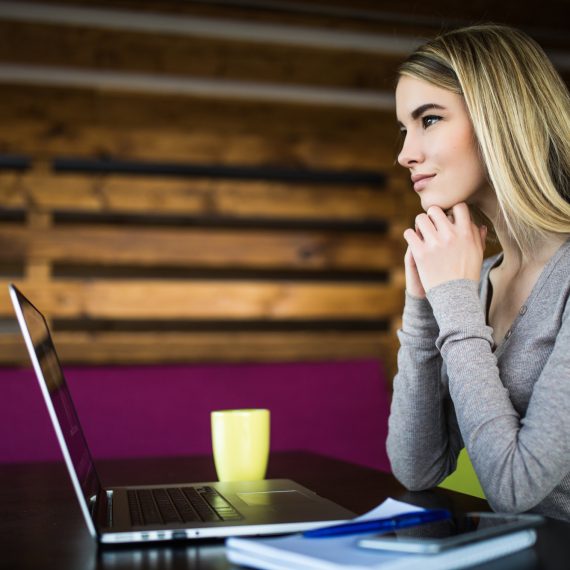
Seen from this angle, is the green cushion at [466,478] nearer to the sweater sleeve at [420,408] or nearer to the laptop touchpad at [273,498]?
the sweater sleeve at [420,408]

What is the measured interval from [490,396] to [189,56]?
6.00 ft

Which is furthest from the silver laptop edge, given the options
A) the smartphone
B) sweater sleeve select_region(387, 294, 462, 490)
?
sweater sleeve select_region(387, 294, 462, 490)

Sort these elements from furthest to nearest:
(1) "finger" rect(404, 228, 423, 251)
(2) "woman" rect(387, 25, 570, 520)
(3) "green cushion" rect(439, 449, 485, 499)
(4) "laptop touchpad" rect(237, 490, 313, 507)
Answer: (3) "green cushion" rect(439, 449, 485, 499) → (1) "finger" rect(404, 228, 423, 251) → (2) "woman" rect(387, 25, 570, 520) → (4) "laptop touchpad" rect(237, 490, 313, 507)

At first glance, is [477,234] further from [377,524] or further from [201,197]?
[201,197]

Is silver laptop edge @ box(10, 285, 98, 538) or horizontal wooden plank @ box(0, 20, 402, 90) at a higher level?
horizontal wooden plank @ box(0, 20, 402, 90)

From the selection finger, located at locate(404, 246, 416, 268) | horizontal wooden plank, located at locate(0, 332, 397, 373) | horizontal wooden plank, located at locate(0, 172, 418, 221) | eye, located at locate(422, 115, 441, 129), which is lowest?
finger, located at locate(404, 246, 416, 268)

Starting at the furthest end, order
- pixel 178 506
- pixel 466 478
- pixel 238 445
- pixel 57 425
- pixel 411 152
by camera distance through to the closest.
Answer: pixel 466 478 → pixel 411 152 → pixel 238 445 → pixel 178 506 → pixel 57 425

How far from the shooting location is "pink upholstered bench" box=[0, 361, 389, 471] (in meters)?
2.00

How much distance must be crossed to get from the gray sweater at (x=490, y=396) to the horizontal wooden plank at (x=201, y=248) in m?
1.25

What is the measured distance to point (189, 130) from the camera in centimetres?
246

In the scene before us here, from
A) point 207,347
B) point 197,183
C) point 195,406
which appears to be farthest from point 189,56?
point 195,406

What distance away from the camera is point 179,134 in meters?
2.46

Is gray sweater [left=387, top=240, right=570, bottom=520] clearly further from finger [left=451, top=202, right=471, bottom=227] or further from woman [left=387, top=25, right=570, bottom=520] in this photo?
finger [left=451, top=202, right=471, bottom=227]

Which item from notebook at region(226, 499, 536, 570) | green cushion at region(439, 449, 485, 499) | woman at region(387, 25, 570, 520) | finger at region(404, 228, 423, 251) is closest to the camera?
notebook at region(226, 499, 536, 570)
